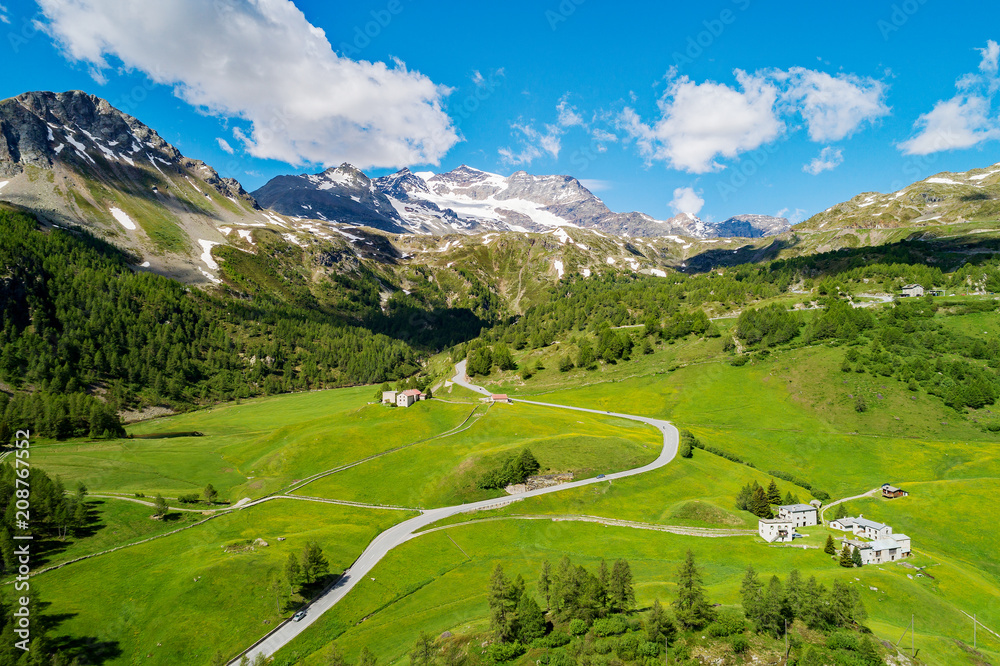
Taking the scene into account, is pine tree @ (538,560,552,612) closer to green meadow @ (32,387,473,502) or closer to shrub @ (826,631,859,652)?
shrub @ (826,631,859,652)

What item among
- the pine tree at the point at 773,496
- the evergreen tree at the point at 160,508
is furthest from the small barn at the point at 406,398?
the pine tree at the point at 773,496

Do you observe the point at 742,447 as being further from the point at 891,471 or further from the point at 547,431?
the point at 547,431

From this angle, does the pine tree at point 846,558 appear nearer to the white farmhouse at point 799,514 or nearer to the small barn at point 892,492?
the white farmhouse at point 799,514

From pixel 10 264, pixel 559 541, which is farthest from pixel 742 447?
pixel 10 264

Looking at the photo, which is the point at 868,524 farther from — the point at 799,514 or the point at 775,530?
the point at 775,530

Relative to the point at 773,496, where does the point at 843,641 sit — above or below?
above

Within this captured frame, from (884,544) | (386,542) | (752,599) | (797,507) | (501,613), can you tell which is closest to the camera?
(501,613)

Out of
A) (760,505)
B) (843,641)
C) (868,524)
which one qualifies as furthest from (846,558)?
(843,641)
